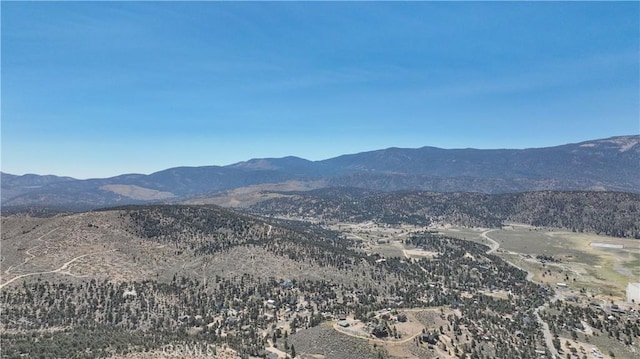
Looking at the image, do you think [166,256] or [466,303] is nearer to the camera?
[466,303]

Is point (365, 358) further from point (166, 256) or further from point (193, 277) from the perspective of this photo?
point (166, 256)

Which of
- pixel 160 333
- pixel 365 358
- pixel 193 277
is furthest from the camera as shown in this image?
pixel 193 277

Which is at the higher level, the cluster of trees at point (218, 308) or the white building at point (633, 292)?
the cluster of trees at point (218, 308)

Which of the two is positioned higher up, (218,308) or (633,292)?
(218,308)

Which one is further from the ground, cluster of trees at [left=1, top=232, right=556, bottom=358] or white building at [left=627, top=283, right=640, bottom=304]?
cluster of trees at [left=1, top=232, right=556, bottom=358]

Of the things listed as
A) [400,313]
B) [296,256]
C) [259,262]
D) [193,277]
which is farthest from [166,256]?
[400,313]

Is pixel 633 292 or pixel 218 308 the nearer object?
pixel 218 308

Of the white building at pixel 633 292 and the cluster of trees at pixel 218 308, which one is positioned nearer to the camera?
the cluster of trees at pixel 218 308

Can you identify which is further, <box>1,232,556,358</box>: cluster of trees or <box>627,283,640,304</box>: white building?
<box>627,283,640,304</box>: white building
